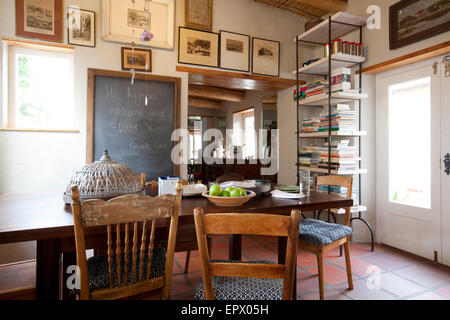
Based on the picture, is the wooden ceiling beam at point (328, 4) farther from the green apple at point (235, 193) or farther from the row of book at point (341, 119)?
the green apple at point (235, 193)

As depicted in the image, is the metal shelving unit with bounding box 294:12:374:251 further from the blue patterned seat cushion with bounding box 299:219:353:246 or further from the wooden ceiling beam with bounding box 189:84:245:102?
the wooden ceiling beam with bounding box 189:84:245:102

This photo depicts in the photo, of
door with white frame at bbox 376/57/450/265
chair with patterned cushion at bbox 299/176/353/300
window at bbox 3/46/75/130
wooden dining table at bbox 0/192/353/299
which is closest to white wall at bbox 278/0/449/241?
door with white frame at bbox 376/57/450/265

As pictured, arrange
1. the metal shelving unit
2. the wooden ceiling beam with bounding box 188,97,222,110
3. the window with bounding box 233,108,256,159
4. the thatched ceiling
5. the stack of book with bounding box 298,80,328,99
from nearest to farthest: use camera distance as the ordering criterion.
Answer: the metal shelving unit, the stack of book with bounding box 298,80,328,99, the thatched ceiling, the window with bounding box 233,108,256,159, the wooden ceiling beam with bounding box 188,97,222,110

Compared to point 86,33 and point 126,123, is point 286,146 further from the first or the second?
point 86,33

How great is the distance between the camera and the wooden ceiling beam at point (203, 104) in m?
7.90

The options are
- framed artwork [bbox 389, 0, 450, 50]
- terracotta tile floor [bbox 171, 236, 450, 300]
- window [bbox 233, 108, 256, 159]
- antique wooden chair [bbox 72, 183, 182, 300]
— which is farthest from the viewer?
window [bbox 233, 108, 256, 159]

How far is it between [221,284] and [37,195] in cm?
141

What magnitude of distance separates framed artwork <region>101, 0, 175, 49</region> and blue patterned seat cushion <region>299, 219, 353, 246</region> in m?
2.51

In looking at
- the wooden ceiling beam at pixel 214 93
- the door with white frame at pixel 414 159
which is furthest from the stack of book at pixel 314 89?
the wooden ceiling beam at pixel 214 93

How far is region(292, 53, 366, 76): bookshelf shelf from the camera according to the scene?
3153 millimetres

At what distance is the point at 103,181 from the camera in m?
1.53

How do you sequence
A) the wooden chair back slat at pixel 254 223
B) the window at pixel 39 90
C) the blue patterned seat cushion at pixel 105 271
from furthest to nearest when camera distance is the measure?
the window at pixel 39 90, the blue patterned seat cushion at pixel 105 271, the wooden chair back slat at pixel 254 223

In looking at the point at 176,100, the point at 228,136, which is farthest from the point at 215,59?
the point at 228,136

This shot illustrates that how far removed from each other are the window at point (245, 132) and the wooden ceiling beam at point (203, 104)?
3.26 ft
